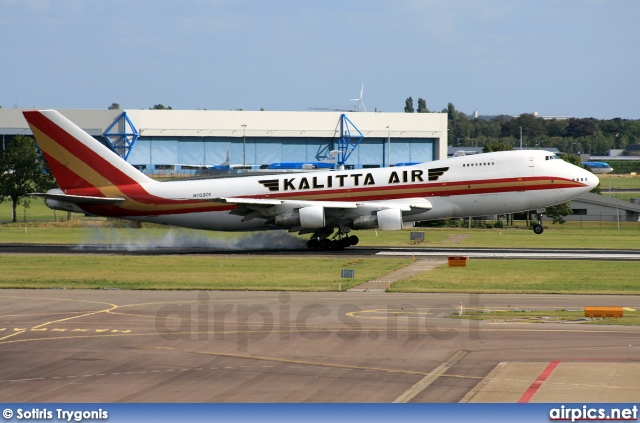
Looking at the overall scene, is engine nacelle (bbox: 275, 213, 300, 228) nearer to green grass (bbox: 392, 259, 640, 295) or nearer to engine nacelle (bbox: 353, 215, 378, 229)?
engine nacelle (bbox: 353, 215, 378, 229)

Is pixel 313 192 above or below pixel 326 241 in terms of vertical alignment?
above

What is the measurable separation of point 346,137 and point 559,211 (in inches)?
3007

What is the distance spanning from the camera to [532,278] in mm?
51969

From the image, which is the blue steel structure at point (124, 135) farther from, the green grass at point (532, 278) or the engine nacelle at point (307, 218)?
the green grass at point (532, 278)

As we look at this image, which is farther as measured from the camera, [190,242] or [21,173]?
[21,173]

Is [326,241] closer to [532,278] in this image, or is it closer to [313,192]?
[313,192]

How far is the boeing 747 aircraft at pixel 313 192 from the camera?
6800 cm

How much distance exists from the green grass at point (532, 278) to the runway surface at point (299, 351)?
357cm

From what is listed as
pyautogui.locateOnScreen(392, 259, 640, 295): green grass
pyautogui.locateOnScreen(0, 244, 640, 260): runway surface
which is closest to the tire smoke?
pyautogui.locateOnScreen(0, 244, 640, 260): runway surface

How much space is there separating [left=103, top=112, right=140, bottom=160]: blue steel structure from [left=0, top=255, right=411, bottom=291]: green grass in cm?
10069

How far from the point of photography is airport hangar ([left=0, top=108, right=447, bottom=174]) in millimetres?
164625

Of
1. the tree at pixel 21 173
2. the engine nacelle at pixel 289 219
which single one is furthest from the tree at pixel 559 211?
the tree at pixel 21 173

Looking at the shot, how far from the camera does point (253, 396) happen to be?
81.8 ft

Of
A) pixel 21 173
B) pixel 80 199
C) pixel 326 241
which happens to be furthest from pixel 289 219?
pixel 21 173
